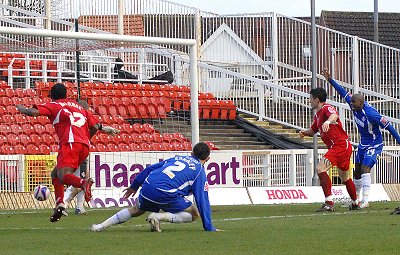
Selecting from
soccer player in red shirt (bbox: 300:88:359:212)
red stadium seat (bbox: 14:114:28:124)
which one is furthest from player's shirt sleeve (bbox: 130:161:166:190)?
red stadium seat (bbox: 14:114:28:124)

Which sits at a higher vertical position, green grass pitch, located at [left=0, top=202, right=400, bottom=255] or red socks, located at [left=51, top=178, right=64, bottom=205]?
red socks, located at [left=51, top=178, right=64, bottom=205]

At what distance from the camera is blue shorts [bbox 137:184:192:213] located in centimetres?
1527

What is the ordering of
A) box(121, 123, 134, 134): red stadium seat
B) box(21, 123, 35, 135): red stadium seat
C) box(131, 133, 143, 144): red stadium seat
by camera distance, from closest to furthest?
box(21, 123, 35, 135): red stadium seat, box(131, 133, 143, 144): red stadium seat, box(121, 123, 134, 134): red stadium seat

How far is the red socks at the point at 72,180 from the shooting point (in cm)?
1772

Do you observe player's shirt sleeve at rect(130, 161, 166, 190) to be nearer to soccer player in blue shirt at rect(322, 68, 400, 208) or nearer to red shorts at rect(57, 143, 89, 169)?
red shorts at rect(57, 143, 89, 169)

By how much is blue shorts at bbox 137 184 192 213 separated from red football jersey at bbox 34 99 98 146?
331 centimetres

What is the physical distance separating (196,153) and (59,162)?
3.68m

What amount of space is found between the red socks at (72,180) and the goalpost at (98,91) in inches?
156

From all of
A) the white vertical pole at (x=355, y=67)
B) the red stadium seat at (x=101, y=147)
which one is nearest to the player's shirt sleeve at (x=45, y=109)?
the red stadium seat at (x=101, y=147)

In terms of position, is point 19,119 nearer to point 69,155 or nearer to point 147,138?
point 147,138

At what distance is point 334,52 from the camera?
126 ft

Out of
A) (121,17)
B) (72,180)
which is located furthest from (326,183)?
(121,17)

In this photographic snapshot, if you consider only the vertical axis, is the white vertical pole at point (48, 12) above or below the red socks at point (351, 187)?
above

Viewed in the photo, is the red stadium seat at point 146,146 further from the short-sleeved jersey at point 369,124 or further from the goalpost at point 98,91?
the short-sleeved jersey at point 369,124
